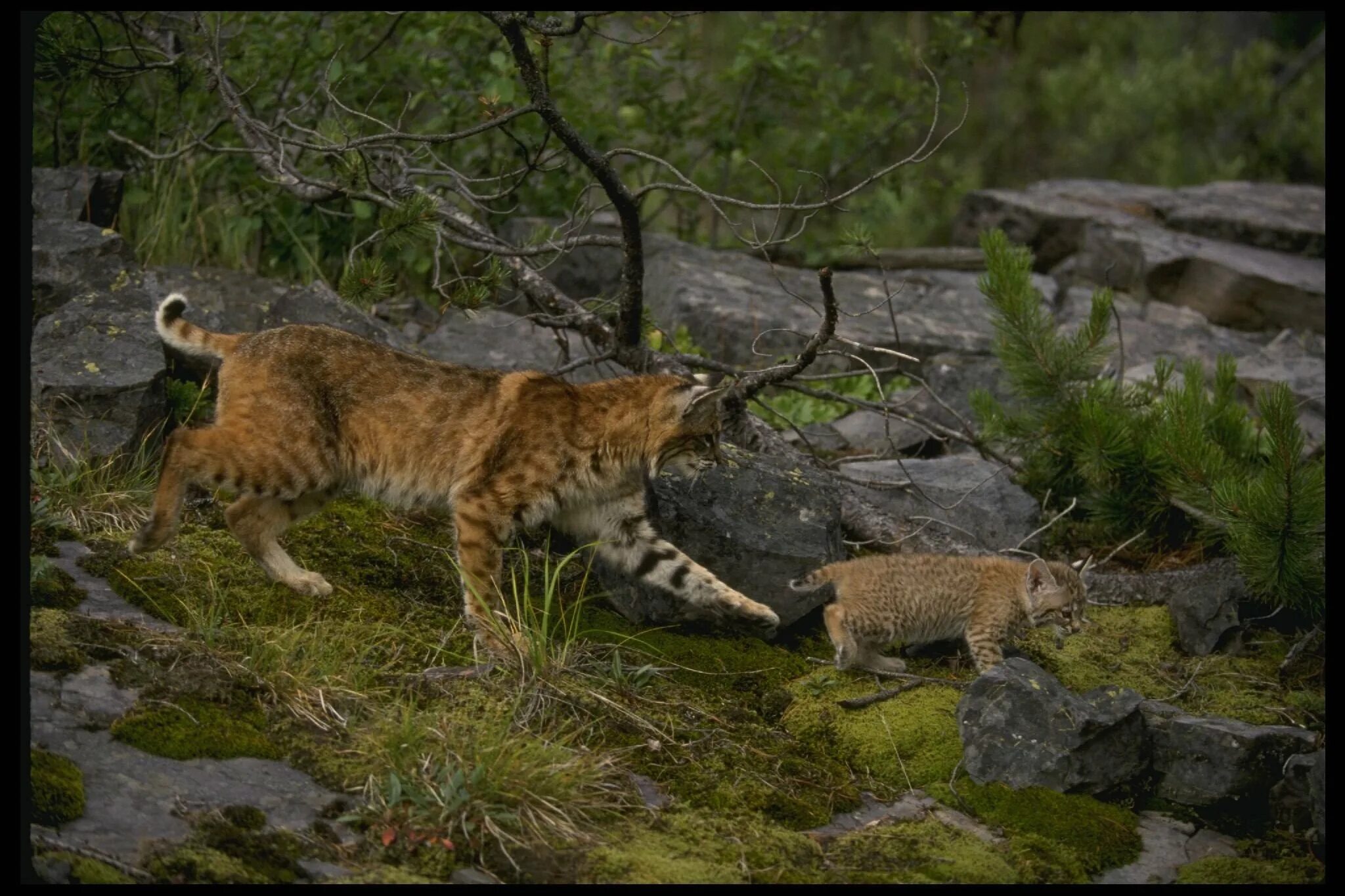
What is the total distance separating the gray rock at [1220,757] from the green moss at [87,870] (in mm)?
4039

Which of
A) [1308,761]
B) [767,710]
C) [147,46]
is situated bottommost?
[767,710]

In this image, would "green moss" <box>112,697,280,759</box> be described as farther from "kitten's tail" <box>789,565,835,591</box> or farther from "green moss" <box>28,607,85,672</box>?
"kitten's tail" <box>789,565,835,591</box>

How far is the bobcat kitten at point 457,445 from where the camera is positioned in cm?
648

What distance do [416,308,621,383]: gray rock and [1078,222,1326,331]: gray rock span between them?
5.88m

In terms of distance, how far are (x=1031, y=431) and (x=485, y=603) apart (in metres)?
3.80

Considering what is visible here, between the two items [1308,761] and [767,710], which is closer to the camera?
[1308,761]

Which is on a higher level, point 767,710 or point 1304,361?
point 1304,361

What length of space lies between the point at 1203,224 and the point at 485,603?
413 inches

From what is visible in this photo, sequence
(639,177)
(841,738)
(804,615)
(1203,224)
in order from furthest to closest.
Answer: (1203,224) < (639,177) < (804,615) < (841,738)

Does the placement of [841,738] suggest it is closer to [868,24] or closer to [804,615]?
[804,615]

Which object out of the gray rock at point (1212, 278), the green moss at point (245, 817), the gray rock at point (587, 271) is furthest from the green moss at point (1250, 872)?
the gray rock at point (1212, 278)

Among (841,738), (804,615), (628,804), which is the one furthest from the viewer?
(804,615)

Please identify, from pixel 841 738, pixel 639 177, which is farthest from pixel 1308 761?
pixel 639 177

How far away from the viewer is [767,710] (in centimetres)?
639
